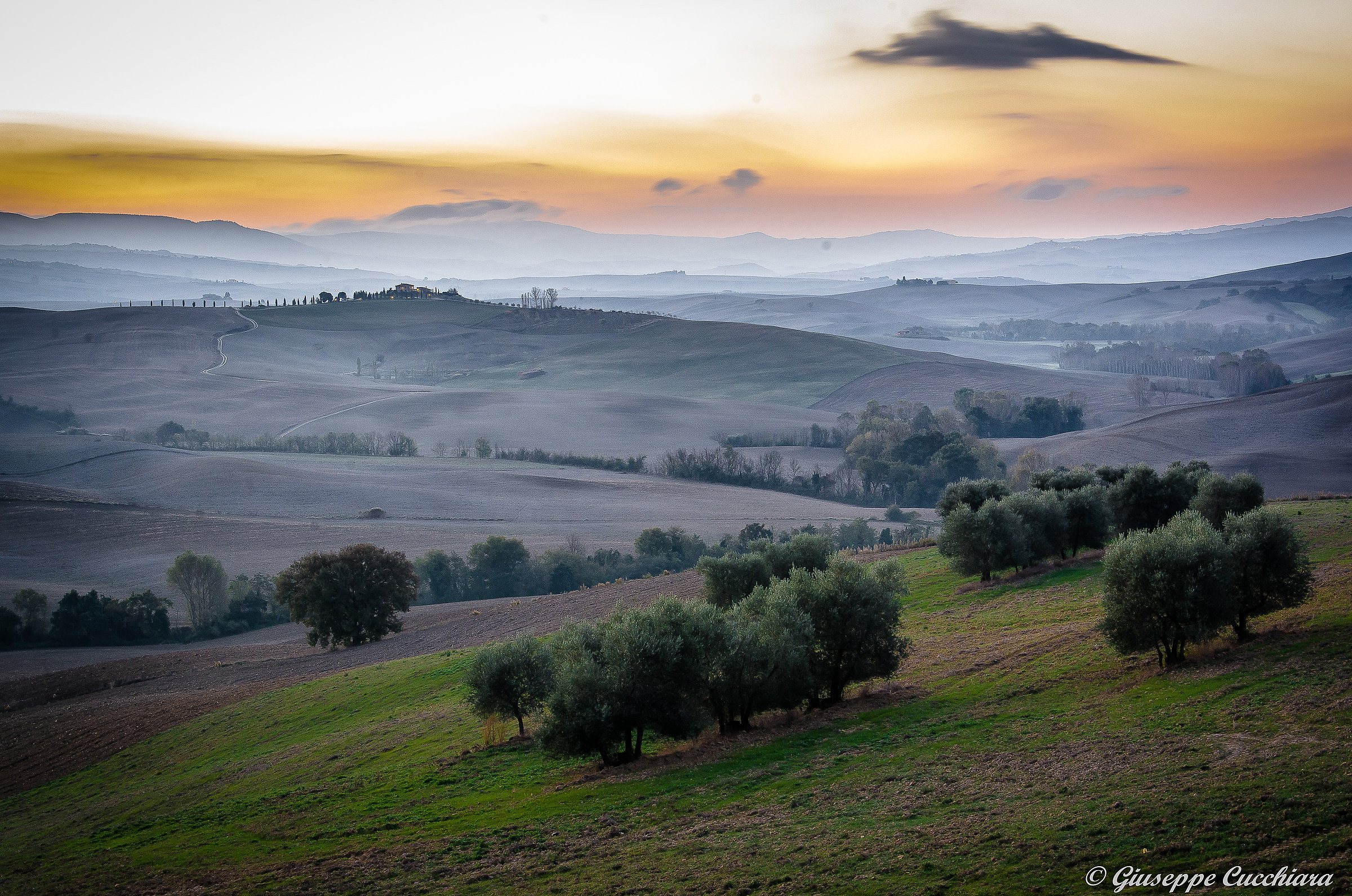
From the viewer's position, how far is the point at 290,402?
145500 millimetres

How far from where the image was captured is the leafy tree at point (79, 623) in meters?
55.8

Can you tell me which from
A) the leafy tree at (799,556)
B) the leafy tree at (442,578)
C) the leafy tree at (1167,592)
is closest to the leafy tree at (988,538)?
the leafy tree at (799,556)

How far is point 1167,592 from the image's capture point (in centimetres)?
2119

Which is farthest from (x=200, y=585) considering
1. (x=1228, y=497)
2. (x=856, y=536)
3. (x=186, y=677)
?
(x=1228, y=497)

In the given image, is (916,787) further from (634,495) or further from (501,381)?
(501,381)

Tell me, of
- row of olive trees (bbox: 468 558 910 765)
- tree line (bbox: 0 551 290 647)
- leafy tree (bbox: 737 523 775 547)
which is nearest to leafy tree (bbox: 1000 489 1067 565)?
row of olive trees (bbox: 468 558 910 765)

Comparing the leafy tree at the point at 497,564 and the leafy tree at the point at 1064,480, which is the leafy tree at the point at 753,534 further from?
the leafy tree at the point at 1064,480

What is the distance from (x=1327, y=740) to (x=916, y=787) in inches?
275

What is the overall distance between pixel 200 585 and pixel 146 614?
3834 mm

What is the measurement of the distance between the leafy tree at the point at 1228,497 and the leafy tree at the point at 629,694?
24415 mm

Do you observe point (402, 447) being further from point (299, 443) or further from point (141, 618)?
point (141, 618)

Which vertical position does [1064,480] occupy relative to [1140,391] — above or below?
below

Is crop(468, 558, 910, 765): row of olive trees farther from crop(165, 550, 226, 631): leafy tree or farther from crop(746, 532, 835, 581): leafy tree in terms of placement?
crop(165, 550, 226, 631): leafy tree

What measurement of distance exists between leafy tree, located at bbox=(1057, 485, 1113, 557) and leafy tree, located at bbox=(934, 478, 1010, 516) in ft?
18.4
